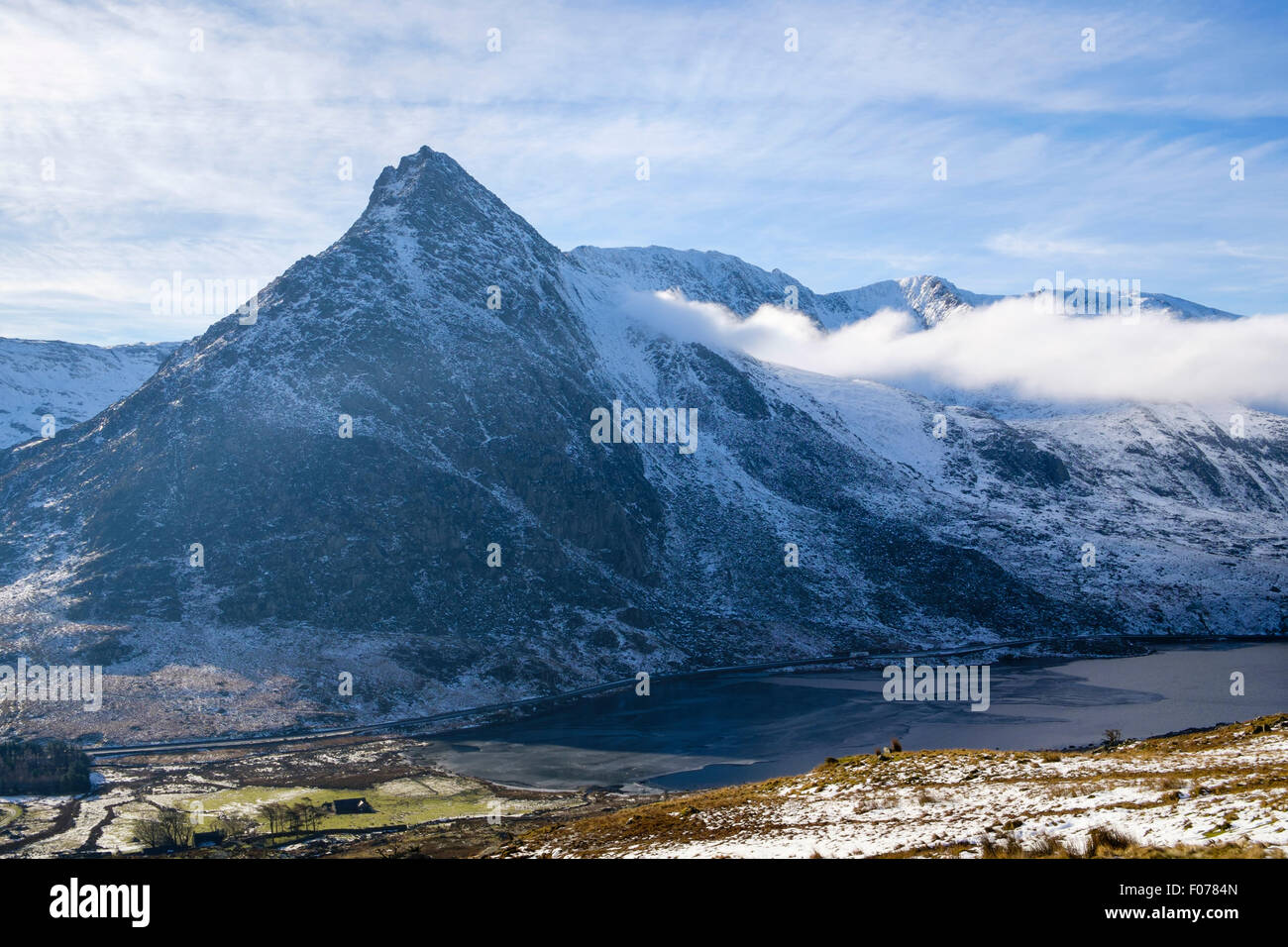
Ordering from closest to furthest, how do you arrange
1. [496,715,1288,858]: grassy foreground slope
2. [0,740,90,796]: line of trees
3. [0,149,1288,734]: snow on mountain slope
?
[496,715,1288,858]: grassy foreground slope → [0,740,90,796]: line of trees → [0,149,1288,734]: snow on mountain slope

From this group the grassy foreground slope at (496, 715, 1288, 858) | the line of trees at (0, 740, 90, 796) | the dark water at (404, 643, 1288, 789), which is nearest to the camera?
the grassy foreground slope at (496, 715, 1288, 858)

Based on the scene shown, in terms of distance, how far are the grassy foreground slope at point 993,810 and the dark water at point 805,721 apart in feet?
115

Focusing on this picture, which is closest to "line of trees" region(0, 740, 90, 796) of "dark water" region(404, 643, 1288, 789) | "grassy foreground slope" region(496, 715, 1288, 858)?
"dark water" region(404, 643, 1288, 789)

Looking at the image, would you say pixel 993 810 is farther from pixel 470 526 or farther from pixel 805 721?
pixel 470 526

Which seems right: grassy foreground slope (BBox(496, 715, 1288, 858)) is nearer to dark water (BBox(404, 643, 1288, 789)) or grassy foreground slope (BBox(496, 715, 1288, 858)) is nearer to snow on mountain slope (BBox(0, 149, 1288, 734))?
dark water (BBox(404, 643, 1288, 789))

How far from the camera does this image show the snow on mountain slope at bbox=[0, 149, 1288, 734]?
112 meters

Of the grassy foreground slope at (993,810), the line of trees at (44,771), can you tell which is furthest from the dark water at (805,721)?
the grassy foreground slope at (993,810)

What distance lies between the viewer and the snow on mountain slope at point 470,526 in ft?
368

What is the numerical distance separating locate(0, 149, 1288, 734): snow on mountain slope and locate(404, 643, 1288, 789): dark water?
14.4 metres

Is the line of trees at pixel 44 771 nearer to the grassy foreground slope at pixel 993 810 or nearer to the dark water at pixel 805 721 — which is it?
the dark water at pixel 805 721

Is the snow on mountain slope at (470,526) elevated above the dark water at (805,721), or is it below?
above

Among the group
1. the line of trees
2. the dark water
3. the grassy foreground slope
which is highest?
the grassy foreground slope

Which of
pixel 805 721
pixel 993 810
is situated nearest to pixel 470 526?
pixel 805 721

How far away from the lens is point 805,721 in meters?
94.8
